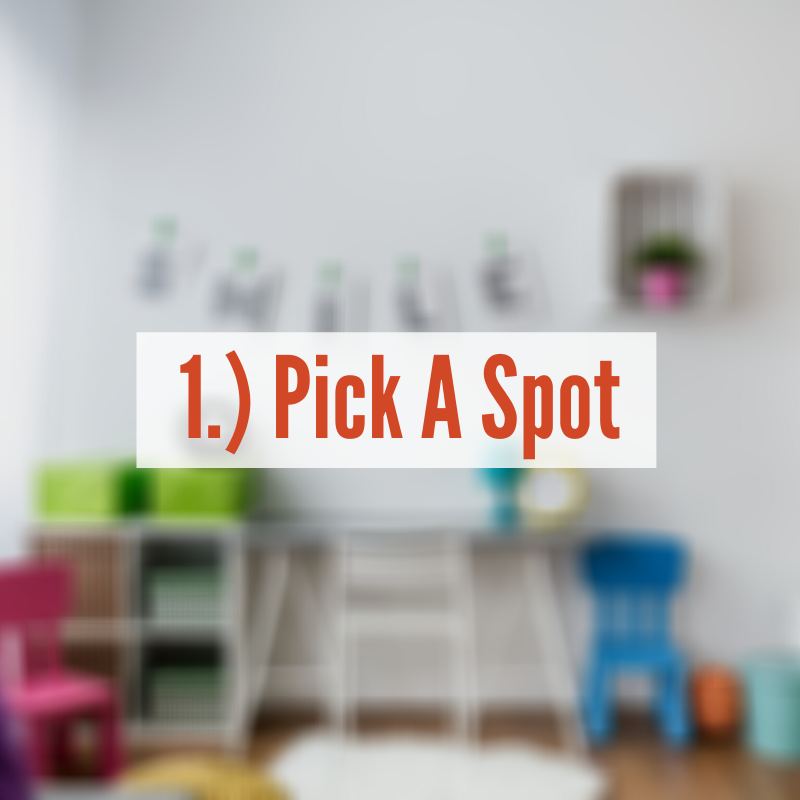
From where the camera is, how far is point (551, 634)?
3.80 meters

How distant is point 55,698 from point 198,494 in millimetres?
859

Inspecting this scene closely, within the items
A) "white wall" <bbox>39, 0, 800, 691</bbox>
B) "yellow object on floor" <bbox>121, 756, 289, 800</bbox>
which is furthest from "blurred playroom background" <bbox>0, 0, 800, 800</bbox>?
"yellow object on floor" <bbox>121, 756, 289, 800</bbox>

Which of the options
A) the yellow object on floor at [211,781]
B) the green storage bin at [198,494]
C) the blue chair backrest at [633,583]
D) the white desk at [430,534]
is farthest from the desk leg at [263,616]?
the yellow object on floor at [211,781]

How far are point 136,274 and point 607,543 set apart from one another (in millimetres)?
1947

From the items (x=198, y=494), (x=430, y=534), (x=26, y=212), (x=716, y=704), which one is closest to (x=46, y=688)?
(x=198, y=494)

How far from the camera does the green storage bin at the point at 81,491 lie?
3.52 meters

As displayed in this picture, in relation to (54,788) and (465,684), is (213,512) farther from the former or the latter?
(54,788)

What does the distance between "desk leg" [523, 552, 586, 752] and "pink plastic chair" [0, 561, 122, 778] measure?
1522 mm

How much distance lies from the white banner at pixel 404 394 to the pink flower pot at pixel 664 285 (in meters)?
0.18

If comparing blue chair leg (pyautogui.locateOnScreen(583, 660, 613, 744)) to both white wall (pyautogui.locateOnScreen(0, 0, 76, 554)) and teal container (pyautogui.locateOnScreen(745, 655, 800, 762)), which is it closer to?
teal container (pyautogui.locateOnScreen(745, 655, 800, 762))

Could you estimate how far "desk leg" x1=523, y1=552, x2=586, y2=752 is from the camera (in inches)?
148

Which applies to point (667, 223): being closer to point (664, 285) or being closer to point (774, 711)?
point (664, 285)

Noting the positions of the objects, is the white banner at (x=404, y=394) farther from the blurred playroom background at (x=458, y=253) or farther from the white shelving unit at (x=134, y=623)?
the white shelving unit at (x=134, y=623)

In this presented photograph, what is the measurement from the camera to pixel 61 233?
391 cm
